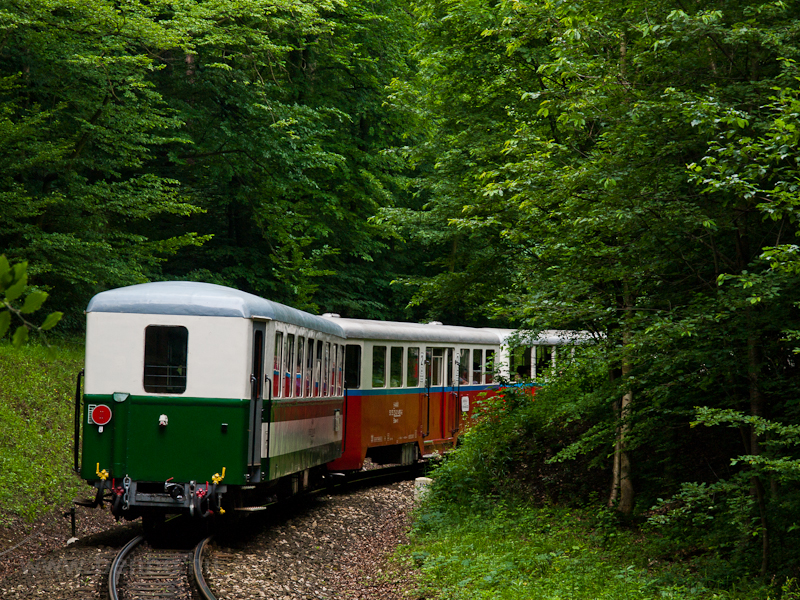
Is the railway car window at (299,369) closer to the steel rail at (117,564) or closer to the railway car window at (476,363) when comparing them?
the steel rail at (117,564)

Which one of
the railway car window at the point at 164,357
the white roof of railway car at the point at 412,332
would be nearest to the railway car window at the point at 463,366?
the white roof of railway car at the point at 412,332

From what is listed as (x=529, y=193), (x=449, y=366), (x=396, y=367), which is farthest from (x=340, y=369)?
Answer: (x=529, y=193)

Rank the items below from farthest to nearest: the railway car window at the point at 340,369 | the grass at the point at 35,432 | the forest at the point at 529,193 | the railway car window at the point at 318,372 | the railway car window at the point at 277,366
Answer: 1. the railway car window at the point at 340,369
2. the railway car window at the point at 318,372
3. the grass at the point at 35,432
4. the railway car window at the point at 277,366
5. the forest at the point at 529,193

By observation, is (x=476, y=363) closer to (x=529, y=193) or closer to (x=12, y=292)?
(x=529, y=193)

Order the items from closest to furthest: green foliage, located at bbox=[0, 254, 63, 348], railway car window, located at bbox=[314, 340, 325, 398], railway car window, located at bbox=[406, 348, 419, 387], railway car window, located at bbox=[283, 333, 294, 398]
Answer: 1. green foliage, located at bbox=[0, 254, 63, 348]
2. railway car window, located at bbox=[283, 333, 294, 398]
3. railway car window, located at bbox=[314, 340, 325, 398]
4. railway car window, located at bbox=[406, 348, 419, 387]

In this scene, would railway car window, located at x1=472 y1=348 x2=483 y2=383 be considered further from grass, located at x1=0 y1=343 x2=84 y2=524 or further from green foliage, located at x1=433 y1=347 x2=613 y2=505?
grass, located at x1=0 y1=343 x2=84 y2=524

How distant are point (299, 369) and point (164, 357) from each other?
8.16ft

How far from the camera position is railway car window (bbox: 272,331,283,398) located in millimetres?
11102

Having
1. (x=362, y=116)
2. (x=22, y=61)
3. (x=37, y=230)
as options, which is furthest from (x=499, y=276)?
(x=362, y=116)

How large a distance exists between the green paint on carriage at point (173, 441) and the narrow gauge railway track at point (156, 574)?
Result: 0.81 m

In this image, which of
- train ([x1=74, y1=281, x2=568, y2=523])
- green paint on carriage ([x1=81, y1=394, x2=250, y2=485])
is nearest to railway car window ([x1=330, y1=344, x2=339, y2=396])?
train ([x1=74, y1=281, x2=568, y2=523])

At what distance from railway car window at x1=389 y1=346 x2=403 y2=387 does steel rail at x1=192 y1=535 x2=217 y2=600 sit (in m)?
7.05

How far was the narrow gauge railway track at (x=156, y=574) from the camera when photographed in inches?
324

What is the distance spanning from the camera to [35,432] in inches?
568
